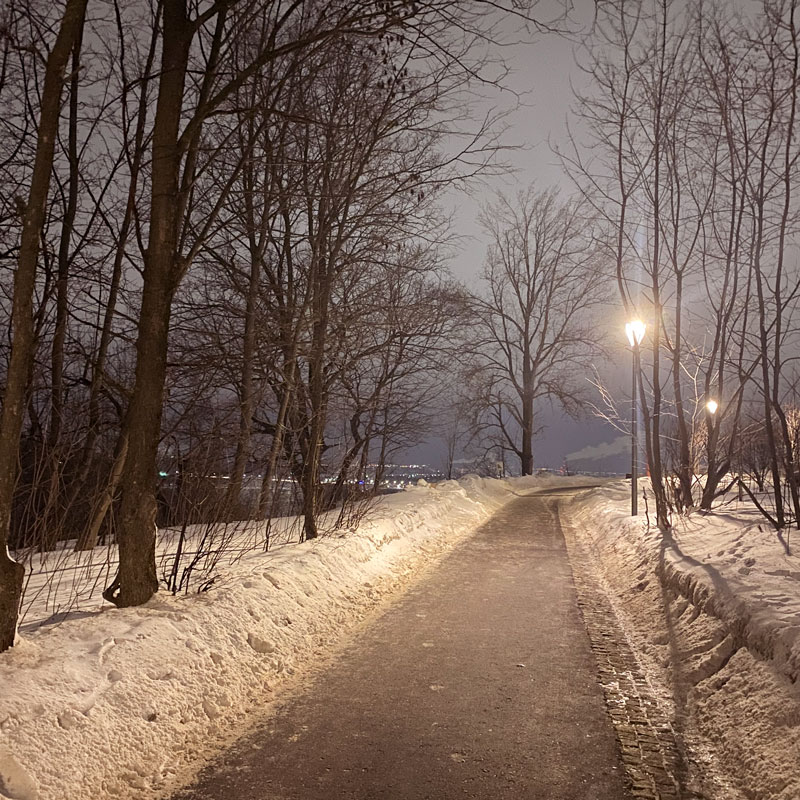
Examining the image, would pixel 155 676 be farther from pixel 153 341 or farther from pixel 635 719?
pixel 635 719

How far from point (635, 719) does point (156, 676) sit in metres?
3.11

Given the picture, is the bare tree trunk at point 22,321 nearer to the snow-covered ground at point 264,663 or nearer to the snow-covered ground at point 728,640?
the snow-covered ground at point 264,663

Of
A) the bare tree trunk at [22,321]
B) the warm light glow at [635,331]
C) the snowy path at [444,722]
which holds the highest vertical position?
the warm light glow at [635,331]

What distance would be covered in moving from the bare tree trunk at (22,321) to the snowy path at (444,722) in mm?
1700

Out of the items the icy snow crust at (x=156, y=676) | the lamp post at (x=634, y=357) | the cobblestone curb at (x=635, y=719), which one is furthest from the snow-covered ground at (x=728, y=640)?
the lamp post at (x=634, y=357)

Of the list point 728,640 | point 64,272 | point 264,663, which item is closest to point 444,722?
point 264,663

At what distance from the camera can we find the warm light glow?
1322 centimetres

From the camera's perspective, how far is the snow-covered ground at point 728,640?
365 centimetres

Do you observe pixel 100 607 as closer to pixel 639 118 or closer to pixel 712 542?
pixel 712 542

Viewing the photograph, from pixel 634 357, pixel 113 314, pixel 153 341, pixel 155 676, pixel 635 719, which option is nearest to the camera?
pixel 155 676

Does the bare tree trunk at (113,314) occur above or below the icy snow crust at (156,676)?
above

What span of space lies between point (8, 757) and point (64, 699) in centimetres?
51

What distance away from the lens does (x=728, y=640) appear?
5.02 m

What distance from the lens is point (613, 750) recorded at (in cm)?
387
